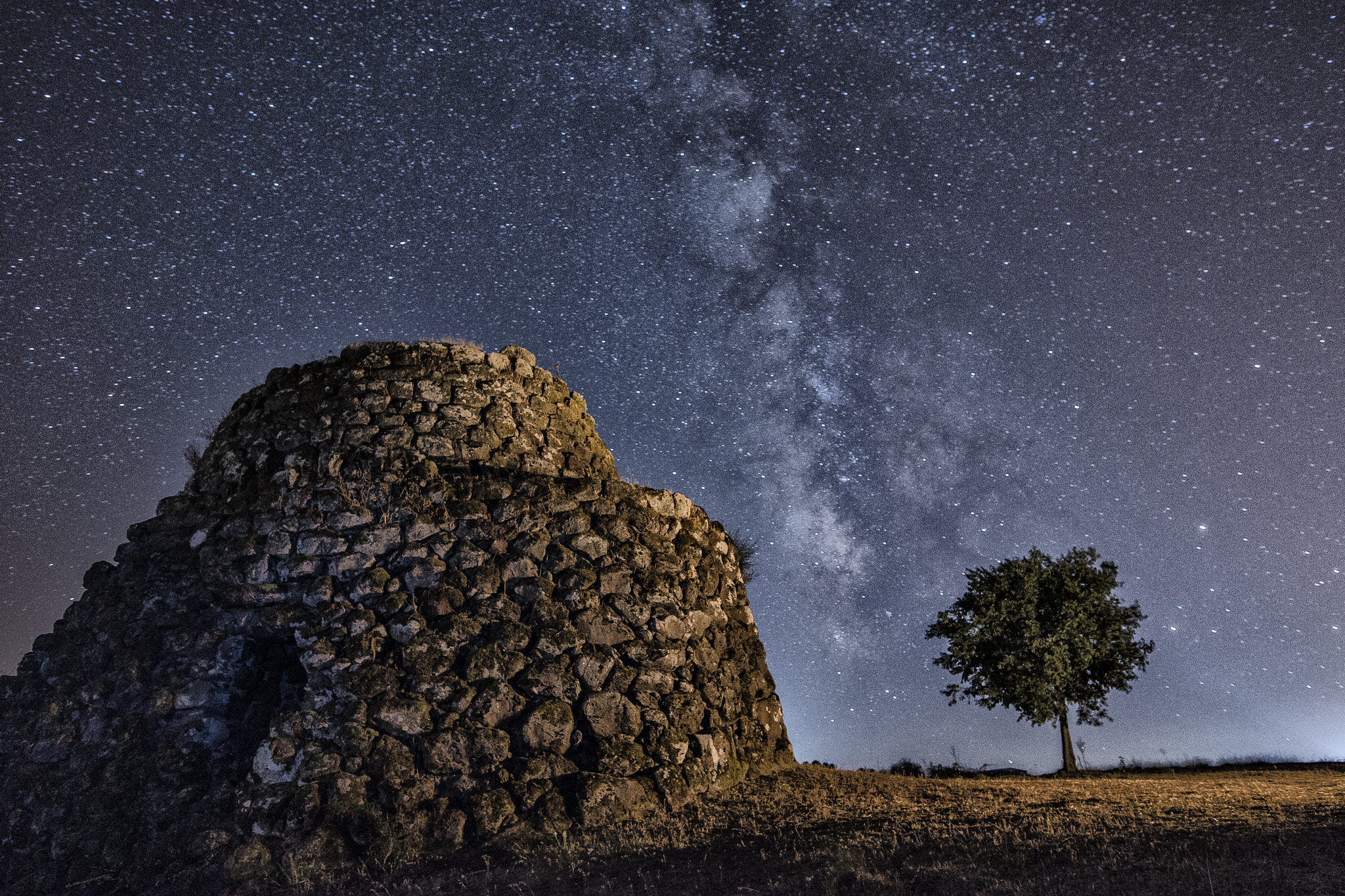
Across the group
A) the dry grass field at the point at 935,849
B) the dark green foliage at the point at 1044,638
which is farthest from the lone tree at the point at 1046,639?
the dry grass field at the point at 935,849

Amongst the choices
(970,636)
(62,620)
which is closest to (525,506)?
(62,620)

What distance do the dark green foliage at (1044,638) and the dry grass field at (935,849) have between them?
8.79 metres

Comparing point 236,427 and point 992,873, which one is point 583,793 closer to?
point 992,873

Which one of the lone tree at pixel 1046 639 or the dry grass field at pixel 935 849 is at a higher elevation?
the lone tree at pixel 1046 639

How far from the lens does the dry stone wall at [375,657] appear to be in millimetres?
7801

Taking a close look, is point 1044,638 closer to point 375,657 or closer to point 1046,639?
point 1046,639

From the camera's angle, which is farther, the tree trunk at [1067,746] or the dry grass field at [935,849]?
the tree trunk at [1067,746]

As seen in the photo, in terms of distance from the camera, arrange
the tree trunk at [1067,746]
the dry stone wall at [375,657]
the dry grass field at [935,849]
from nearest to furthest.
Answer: the dry grass field at [935,849], the dry stone wall at [375,657], the tree trunk at [1067,746]

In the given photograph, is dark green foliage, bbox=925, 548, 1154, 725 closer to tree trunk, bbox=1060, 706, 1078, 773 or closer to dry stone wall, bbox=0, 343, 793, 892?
tree trunk, bbox=1060, 706, 1078, 773

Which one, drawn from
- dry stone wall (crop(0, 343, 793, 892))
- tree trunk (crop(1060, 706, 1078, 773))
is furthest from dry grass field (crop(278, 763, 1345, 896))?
tree trunk (crop(1060, 706, 1078, 773))

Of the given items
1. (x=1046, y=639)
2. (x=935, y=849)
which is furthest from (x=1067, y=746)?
(x=935, y=849)

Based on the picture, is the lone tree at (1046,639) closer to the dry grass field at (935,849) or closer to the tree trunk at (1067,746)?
the tree trunk at (1067,746)

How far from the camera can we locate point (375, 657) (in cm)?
859

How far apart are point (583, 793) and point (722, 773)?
205cm
